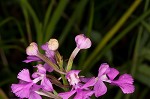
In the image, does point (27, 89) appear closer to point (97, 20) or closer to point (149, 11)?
point (149, 11)

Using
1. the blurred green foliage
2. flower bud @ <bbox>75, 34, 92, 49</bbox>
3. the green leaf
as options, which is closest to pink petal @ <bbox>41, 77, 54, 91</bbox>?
flower bud @ <bbox>75, 34, 92, 49</bbox>

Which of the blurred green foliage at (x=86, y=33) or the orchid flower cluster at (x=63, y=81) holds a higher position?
the blurred green foliage at (x=86, y=33)

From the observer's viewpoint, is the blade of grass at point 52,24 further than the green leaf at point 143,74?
No

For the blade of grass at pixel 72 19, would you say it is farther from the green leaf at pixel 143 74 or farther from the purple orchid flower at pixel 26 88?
the purple orchid flower at pixel 26 88

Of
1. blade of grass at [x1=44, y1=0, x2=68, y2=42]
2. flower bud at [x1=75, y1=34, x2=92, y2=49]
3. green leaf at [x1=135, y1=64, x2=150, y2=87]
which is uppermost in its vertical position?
blade of grass at [x1=44, y1=0, x2=68, y2=42]

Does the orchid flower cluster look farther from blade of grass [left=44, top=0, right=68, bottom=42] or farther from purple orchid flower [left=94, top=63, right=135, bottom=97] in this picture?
blade of grass [left=44, top=0, right=68, bottom=42]

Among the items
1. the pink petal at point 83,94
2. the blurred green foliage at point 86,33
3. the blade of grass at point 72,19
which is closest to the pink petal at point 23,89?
the pink petal at point 83,94
